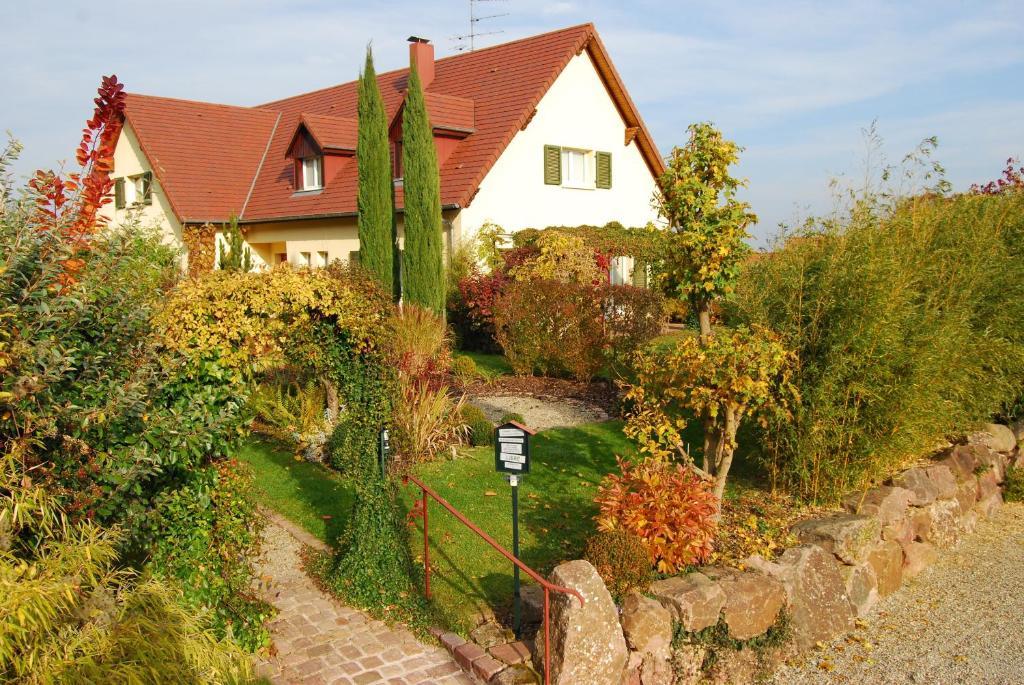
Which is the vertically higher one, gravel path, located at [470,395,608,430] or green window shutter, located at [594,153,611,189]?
green window shutter, located at [594,153,611,189]

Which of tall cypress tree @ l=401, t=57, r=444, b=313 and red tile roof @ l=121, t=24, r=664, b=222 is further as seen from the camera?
red tile roof @ l=121, t=24, r=664, b=222

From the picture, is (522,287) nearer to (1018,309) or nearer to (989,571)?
(1018,309)

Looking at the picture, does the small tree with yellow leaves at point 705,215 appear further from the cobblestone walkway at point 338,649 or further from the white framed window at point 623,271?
the white framed window at point 623,271

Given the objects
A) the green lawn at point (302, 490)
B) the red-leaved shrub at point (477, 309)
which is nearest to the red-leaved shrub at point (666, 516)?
the green lawn at point (302, 490)

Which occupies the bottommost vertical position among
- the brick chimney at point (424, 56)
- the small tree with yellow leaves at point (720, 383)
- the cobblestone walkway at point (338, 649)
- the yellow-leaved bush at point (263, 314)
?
the cobblestone walkway at point (338, 649)

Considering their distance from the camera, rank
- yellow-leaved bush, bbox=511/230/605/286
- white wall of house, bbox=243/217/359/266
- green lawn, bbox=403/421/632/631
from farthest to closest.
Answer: white wall of house, bbox=243/217/359/266, yellow-leaved bush, bbox=511/230/605/286, green lawn, bbox=403/421/632/631

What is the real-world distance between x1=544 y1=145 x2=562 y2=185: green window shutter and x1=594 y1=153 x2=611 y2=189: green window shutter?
142cm

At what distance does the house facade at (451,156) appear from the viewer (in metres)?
19.6

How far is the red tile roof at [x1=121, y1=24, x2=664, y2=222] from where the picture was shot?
19688 millimetres

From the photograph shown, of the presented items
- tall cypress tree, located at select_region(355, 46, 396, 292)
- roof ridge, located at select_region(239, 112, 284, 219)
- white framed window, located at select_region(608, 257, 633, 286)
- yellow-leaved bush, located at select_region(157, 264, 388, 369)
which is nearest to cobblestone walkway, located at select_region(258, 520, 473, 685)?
yellow-leaved bush, located at select_region(157, 264, 388, 369)

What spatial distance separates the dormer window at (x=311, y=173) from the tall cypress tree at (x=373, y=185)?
5.33m

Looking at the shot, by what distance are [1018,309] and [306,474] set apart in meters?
A: 8.69

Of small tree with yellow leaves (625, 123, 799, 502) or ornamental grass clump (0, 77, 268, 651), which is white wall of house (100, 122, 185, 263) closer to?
small tree with yellow leaves (625, 123, 799, 502)

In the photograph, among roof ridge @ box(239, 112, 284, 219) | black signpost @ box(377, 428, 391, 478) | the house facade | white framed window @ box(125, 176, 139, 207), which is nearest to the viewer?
black signpost @ box(377, 428, 391, 478)
